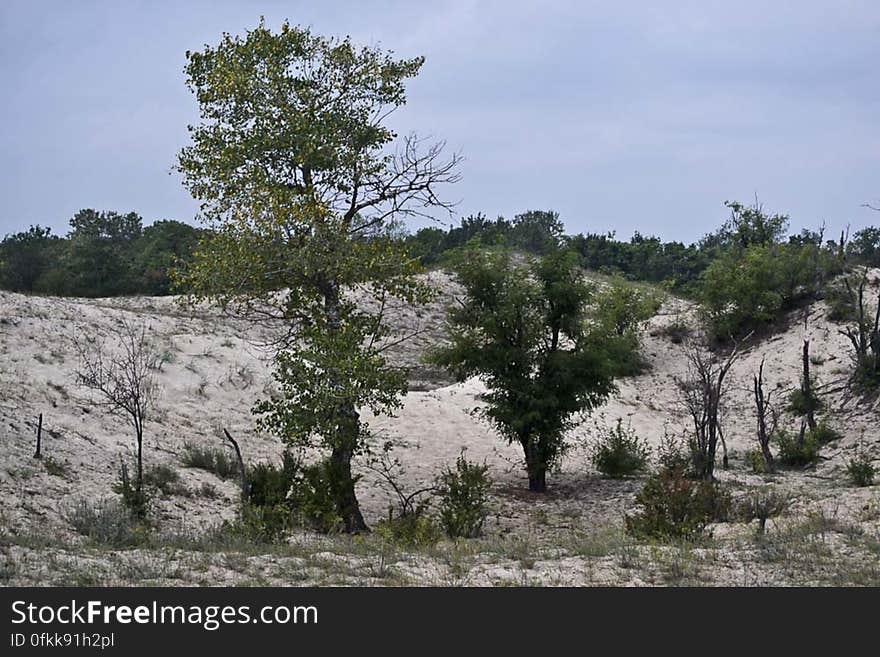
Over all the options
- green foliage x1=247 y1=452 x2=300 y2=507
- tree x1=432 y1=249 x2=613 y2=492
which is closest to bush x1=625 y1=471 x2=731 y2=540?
green foliage x1=247 y1=452 x2=300 y2=507

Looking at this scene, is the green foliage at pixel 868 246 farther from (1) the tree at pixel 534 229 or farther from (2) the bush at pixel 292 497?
(2) the bush at pixel 292 497

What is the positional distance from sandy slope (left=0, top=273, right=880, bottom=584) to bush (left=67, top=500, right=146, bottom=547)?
260 millimetres

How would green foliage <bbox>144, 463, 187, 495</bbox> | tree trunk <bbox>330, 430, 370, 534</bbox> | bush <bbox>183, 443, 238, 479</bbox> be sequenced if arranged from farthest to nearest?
bush <bbox>183, 443, 238, 479</bbox>
green foliage <bbox>144, 463, 187, 495</bbox>
tree trunk <bbox>330, 430, 370, 534</bbox>

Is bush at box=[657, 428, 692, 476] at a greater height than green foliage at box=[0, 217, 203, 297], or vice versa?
green foliage at box=[0, 217, 203, 297]

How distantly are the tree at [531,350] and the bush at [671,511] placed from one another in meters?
5.91

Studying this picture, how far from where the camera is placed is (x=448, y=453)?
21.9m

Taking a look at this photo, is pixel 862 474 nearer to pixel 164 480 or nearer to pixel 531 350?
pixel 531 350

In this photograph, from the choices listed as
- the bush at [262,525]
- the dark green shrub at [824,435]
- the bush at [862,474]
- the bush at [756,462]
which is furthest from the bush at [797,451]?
the bush at [262,525]

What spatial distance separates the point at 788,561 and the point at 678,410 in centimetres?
1890

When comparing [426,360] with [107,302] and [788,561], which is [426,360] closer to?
[788,561]

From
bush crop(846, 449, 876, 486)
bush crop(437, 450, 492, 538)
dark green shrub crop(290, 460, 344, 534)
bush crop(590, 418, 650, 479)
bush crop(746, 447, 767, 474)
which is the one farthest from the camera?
bush crop(746, 447, 767, 474)

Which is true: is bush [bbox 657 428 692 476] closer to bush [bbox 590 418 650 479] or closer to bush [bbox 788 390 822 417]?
bush [bbox 590 418 650 479]

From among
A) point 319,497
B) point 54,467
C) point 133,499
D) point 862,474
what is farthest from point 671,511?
point 54,467

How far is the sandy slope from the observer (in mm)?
14285
